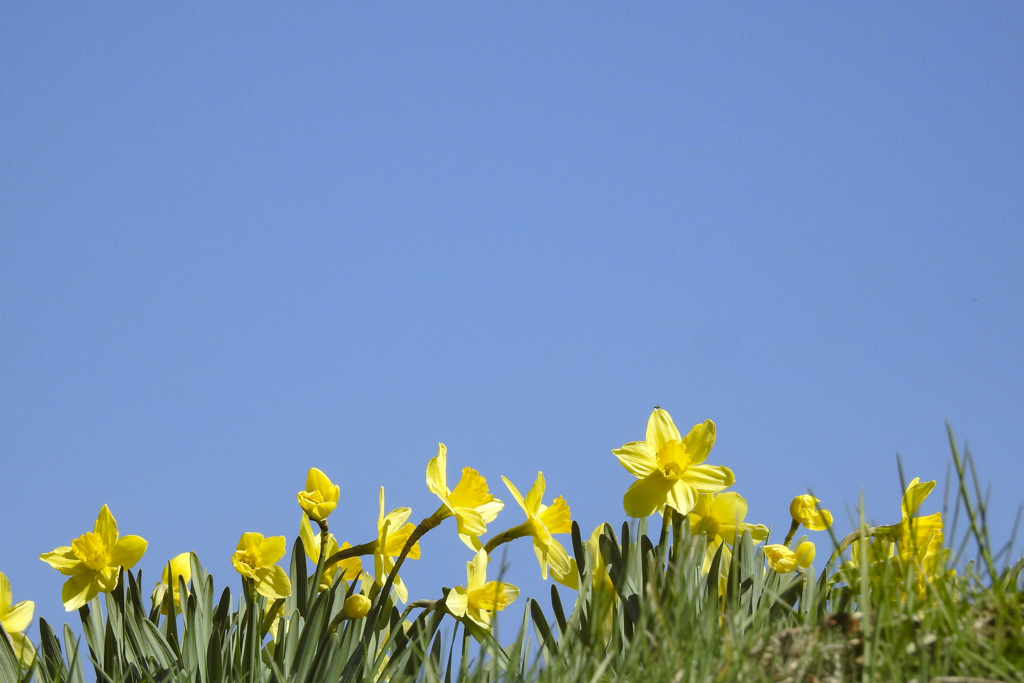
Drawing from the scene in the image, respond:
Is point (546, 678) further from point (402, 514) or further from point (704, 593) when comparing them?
point (402, 514)

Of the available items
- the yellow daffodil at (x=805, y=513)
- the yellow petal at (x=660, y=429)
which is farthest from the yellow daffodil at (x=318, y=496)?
the yellow daffodil at (x=805, y=513)

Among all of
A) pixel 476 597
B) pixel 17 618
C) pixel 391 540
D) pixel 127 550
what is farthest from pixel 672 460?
pixel 17 618

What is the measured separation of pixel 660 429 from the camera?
250 centimetres

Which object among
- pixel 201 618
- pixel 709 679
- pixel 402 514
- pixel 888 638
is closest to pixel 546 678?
pixel 709 679

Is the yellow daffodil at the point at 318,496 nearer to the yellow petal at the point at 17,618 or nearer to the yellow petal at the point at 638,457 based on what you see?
the yellow petal at the point at 638,457

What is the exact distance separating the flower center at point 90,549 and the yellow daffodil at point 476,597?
97cm

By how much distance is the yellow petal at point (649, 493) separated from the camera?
2457 millimetres

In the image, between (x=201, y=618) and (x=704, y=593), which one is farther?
(x=201, y=618)

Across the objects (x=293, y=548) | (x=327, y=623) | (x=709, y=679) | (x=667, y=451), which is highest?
(x=667, y=451)

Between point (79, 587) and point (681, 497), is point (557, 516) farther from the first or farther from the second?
point (79, 587)

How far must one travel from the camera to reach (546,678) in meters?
1.65

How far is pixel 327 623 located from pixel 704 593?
1012 mm

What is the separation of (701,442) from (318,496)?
1050mm

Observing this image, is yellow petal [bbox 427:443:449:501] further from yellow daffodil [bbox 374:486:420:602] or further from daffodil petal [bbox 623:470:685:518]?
daffodil petal [bbox 623:470:685:518]
